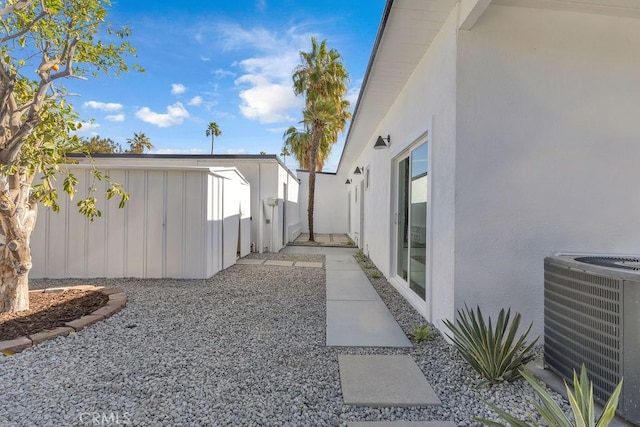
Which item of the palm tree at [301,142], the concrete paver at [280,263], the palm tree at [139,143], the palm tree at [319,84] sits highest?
the palm tree at [139,143]

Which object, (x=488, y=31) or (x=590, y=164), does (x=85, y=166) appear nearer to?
(x=488, y=31)

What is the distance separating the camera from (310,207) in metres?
13.9

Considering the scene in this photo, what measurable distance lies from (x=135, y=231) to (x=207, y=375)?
456 centimetres

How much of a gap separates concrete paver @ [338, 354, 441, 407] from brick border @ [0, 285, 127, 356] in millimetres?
2889

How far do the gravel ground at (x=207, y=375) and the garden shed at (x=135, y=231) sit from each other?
6.37 ft

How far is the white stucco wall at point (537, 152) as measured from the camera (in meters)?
3.30

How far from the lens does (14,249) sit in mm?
3859

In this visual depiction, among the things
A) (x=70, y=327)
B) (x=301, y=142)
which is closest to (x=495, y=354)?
(x=70, y=327)

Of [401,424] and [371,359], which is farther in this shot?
[371,359]

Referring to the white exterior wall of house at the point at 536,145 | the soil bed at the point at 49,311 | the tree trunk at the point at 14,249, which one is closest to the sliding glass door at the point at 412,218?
the white exterior wall of house at the point at 536,145

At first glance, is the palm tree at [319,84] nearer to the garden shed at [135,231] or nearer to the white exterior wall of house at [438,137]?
the garden shed at [135,231]

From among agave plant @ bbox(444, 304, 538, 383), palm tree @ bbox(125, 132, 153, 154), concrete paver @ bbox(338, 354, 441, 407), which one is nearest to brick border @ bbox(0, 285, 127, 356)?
concrete paver @ bbox(338, 354, 441, 407)

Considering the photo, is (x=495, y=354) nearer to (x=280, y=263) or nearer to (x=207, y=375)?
(x=207, y=375)

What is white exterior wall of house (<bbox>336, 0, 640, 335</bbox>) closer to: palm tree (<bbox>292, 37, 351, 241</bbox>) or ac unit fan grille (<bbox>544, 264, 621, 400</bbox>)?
ac unit fan grille (<bbox>544, 264, 621, 400</bbox>)
